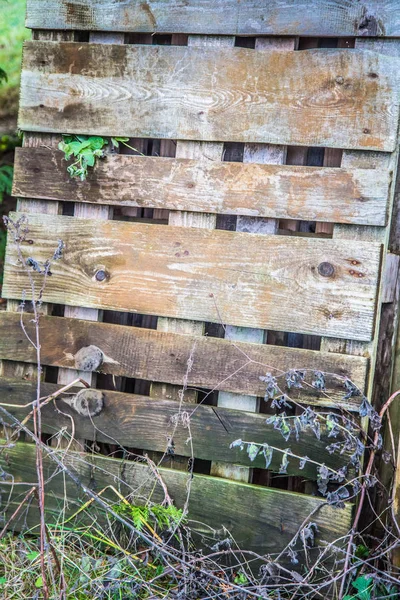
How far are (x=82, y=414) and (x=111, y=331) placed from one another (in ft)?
1.57

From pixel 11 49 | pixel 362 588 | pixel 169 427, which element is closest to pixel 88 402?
pixel 169 427

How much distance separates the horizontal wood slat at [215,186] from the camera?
279 cm

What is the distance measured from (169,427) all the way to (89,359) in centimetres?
56

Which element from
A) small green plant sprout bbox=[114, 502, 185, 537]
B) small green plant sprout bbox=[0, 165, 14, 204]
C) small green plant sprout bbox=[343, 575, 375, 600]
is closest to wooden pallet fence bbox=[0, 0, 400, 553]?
small green plant sprout bbox=[114, 502, 185, 537]

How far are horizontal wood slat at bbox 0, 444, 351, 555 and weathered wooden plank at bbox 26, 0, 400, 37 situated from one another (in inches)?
88.6

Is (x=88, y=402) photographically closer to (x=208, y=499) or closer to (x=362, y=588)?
(x=208, y=499)

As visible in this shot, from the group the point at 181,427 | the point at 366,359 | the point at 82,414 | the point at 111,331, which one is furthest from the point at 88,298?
the point at 366,359

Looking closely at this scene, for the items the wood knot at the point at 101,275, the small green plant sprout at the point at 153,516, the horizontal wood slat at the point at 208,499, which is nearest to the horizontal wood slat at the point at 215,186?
the wood knot at the point at 101,275

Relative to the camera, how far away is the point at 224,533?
293 cm

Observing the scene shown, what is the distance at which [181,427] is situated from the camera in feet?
9.92

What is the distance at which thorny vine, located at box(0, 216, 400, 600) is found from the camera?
254cm

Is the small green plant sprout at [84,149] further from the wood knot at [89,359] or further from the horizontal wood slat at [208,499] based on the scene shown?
the horizontal wood slat at [208,499]

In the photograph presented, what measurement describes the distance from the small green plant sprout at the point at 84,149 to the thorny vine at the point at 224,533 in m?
0.53

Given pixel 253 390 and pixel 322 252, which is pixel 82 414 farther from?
pixel 322 252
